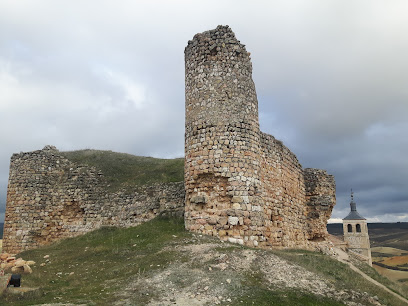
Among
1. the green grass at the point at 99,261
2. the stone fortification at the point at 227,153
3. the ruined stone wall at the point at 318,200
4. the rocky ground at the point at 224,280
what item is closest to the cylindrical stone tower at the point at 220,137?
the stone fortification at the point at 227,153

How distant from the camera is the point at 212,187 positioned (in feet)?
44.3

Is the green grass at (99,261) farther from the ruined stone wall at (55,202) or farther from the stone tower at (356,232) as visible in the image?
the stone tower at (356,232)

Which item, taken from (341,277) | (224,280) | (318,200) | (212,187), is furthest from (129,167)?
(341,277)

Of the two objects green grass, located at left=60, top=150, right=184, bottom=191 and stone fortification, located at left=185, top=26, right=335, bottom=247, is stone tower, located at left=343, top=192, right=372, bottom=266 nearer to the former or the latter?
green grass, located at left=60, top=150, right=184, bottom=191

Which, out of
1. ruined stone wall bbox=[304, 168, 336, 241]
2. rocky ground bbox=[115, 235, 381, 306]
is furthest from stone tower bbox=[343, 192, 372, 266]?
rocky ground bbox=[115, 235, 381, 306]

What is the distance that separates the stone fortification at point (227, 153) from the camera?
1320cm

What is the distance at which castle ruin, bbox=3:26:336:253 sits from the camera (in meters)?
13.4

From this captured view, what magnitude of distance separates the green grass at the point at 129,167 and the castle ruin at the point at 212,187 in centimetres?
60

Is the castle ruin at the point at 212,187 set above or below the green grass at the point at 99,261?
above

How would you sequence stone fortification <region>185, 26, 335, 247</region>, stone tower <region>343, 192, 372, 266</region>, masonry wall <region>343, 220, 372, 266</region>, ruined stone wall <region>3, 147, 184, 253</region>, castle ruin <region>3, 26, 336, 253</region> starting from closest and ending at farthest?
stone fortification <region>185, 26, 335, 247</region> < castle ruin <region>3, 26, 336, 253</region> < ruined stone wall <region>3, 147, 184, 253</region> < masonry wall <region>343, 220, 372, 266</region> < stone tower <region>343, 192, 372, 266</region>

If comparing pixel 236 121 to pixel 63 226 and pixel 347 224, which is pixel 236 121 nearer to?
pixel 63 226

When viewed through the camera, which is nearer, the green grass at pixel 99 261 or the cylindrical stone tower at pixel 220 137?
the green grass at pixel 99 261

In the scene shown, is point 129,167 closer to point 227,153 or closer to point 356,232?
point 227,153

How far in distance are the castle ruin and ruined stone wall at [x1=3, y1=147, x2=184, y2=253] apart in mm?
50
